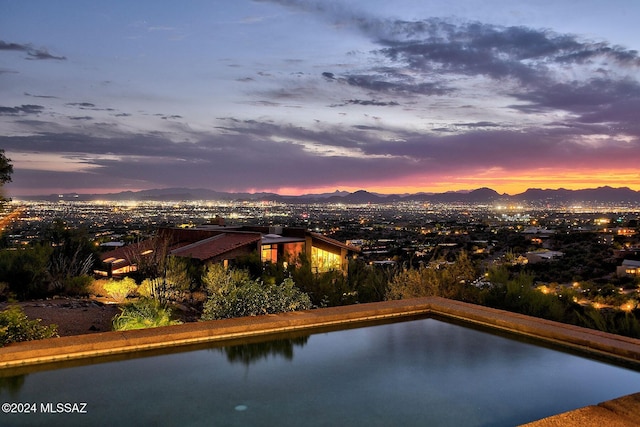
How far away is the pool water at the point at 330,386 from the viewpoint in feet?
15.1

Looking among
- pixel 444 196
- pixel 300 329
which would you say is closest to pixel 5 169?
pixel 300 329

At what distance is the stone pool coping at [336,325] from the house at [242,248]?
A: 7.65 m

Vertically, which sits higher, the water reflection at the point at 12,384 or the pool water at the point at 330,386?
the water reflection at the point at 12,384

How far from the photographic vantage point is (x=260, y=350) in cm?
650

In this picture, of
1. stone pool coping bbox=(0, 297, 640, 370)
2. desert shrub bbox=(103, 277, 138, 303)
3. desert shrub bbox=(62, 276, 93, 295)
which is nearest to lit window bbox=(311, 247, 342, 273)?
desert shrub bbox=(103, 277, 138, 303)

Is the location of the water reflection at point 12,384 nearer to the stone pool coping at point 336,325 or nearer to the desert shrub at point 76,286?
the stone pool coping at point 336,325

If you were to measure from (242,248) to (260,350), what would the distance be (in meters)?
11.6

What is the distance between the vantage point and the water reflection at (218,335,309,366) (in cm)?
621

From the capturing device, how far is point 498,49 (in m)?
19.0

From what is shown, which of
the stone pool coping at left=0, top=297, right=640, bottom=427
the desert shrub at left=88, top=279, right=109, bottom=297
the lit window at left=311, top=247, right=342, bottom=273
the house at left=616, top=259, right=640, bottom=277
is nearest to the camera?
the stone pool coping at left=0, top=297, right=640, bottom=427

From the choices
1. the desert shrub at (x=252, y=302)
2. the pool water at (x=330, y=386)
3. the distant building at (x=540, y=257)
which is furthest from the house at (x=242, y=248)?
the distant building at (x=540, y=257)

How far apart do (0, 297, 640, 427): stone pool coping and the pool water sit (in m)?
0.20

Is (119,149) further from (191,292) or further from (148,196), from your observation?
(148,196)

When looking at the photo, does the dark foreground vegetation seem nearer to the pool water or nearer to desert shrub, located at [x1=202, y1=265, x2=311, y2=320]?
desert shrub, located at [x1=202, y1=265, x2=311, y2=320]
